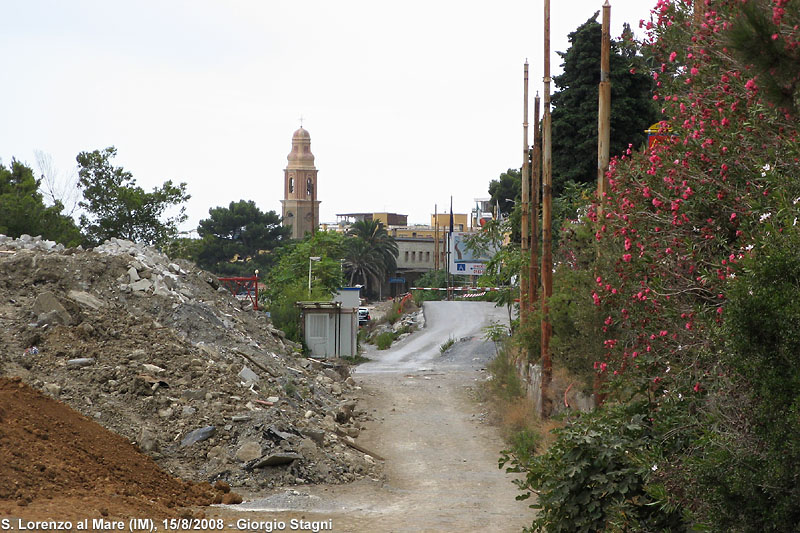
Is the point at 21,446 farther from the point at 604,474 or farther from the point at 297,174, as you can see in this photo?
the point at 297,174

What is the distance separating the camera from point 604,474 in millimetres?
8039

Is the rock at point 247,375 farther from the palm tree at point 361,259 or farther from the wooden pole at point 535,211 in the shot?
the palm tree at point 361,259

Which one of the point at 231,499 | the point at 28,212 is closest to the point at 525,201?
the point at 231,499

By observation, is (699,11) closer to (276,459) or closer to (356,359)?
(276,459)

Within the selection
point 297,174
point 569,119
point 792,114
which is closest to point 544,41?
point 569,119

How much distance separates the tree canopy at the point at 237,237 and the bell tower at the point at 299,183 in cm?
4536

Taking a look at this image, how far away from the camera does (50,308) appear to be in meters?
18.1

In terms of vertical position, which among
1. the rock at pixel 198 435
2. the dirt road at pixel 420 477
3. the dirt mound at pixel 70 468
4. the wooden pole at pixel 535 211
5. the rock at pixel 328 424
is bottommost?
the dirt road at pixel 420 477

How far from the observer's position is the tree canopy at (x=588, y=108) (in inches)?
1196

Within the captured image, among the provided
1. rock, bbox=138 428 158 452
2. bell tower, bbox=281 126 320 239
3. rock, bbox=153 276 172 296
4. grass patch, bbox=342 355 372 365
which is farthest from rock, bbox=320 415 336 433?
bell tower, bbox=281 126 320 239

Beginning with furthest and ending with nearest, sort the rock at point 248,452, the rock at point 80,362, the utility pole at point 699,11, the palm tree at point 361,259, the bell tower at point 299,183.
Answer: the bell tower at point 299,183 → the palm tree at point 361,259 → the rock at point 80,362 → the rock at point 248,452 → the utility pole at point 699,11

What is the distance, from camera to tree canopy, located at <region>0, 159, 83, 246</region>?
4241cm

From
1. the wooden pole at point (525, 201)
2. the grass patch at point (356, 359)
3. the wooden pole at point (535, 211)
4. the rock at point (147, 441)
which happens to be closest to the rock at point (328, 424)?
the rock at point (147, 441)

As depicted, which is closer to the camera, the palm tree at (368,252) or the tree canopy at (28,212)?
the tree canopy at (28,212)
